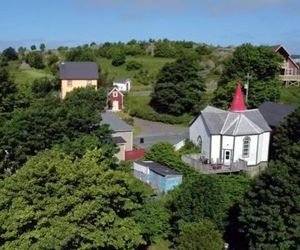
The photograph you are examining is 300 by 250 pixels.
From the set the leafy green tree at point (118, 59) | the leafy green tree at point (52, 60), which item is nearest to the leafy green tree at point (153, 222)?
the leafy green tree at point (118, 59)

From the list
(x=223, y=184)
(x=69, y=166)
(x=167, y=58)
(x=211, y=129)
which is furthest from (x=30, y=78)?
(x=69, y=166)

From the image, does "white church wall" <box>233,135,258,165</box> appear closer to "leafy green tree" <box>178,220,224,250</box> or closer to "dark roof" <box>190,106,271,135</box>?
"dark roof" <box>190,106,271,135</box>

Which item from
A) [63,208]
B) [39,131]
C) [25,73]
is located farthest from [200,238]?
[25,73]

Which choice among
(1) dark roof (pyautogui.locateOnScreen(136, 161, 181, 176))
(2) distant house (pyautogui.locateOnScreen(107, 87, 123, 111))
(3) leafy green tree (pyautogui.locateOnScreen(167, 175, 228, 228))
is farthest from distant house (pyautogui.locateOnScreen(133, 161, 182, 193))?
(2) distant house (pyautogui.locateOnScreen(107, 87, 123, 111))

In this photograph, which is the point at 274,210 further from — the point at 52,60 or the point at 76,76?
the point at 52,60

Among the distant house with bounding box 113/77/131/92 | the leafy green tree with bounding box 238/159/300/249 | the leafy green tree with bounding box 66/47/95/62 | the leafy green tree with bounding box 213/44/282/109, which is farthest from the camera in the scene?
the leafy green tree with bounding box 66/47/95/62

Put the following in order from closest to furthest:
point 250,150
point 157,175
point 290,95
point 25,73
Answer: point 157,175 → point 250,150 → point 290,95 → point 25,73
